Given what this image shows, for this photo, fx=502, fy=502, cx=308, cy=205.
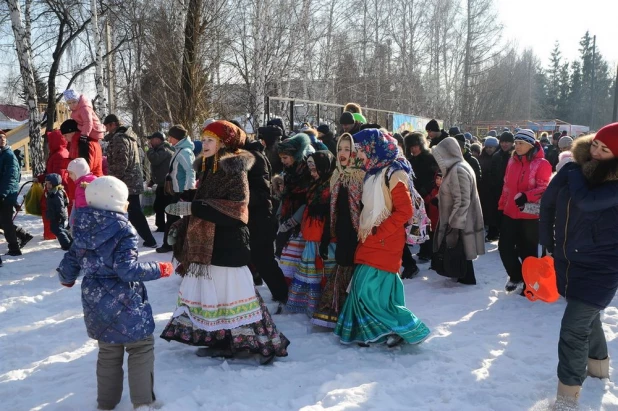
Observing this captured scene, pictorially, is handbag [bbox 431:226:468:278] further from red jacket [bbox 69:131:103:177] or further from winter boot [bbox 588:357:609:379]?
red jacket [bbox 69:131:103:177]

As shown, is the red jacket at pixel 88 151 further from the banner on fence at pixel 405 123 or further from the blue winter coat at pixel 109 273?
the banner on fence at pixel 405 123

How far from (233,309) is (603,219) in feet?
8.12

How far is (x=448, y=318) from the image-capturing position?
4.91m

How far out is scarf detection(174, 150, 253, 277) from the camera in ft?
11.5

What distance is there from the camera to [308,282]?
4.75 metres

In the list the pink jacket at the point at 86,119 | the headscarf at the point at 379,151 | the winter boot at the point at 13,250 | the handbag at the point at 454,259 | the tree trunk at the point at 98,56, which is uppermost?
the tree trunk at the point at 98,56

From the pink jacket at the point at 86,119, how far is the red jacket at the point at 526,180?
199 inches

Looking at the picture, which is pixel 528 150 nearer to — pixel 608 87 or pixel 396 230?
pixel 396 230

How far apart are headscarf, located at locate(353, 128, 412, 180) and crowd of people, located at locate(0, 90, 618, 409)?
0.04 ft

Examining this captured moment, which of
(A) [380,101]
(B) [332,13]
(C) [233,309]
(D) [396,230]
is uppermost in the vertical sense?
(B) [332,13]

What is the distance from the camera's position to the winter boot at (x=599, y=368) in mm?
3523

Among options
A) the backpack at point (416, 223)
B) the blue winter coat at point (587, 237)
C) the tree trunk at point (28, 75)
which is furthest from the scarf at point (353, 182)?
the tree trunk at point (28, 75)

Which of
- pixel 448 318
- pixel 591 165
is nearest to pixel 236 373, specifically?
pixel 448 318

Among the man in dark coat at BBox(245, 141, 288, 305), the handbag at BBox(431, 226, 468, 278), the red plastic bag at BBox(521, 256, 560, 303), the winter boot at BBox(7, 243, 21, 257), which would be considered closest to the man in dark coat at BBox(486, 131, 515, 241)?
the handbag at BBox(431, 226, 468, 278)
